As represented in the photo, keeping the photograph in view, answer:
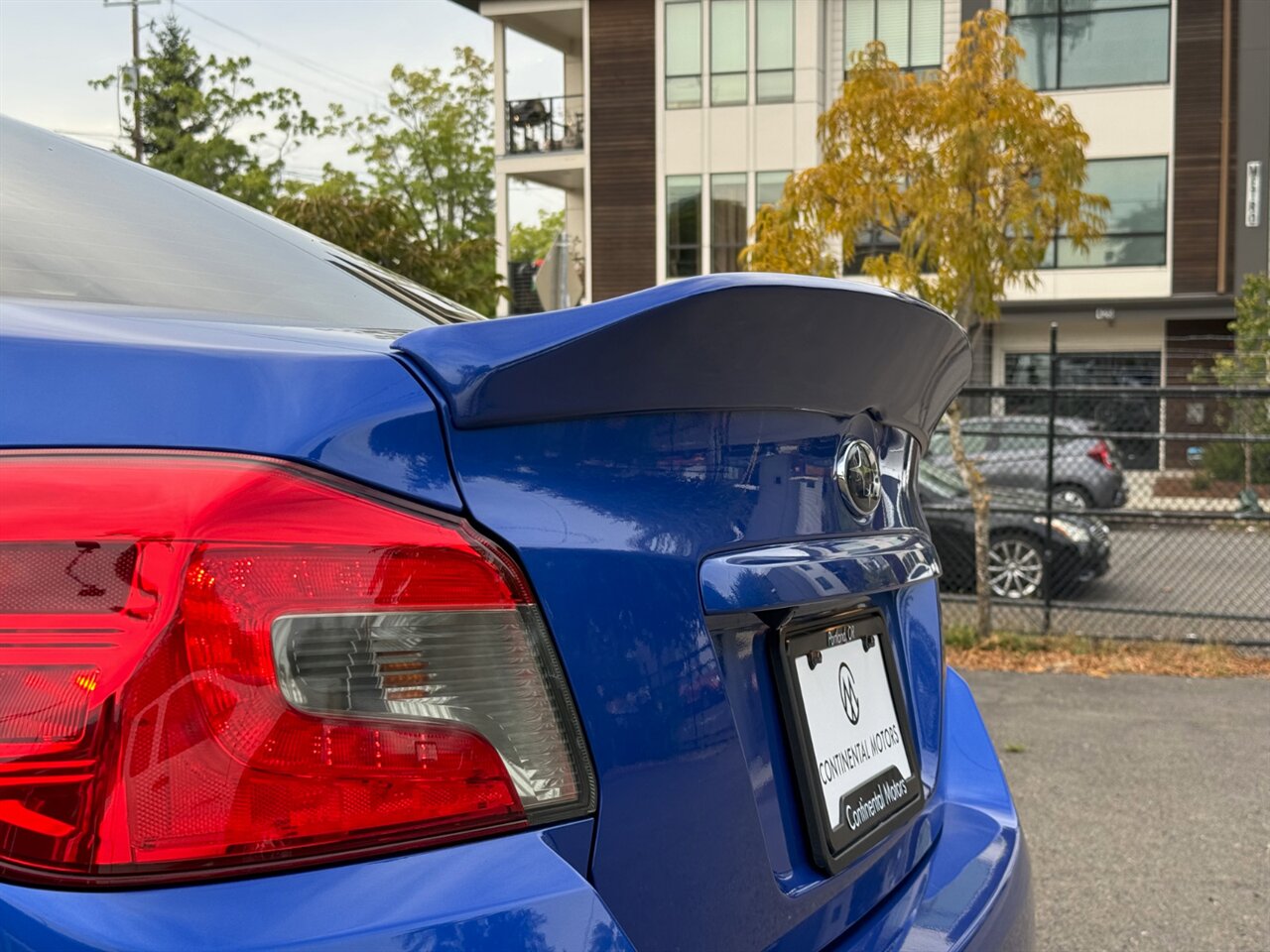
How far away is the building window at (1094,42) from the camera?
934 inches

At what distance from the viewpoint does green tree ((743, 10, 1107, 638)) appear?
725 centimetres

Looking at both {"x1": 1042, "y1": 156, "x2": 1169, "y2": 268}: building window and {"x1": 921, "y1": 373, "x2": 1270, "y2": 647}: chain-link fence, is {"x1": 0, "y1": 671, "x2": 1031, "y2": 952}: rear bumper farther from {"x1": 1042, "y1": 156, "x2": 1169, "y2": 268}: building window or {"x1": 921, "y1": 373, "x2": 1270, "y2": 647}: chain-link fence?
{"x1": 1042, "y1": 156, "x2": 1169, "y2": 268}: building window

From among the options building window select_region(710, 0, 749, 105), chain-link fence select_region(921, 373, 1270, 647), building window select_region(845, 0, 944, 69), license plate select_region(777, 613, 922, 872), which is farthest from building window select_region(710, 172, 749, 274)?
license plate select_region(777, 613, 922, 872)

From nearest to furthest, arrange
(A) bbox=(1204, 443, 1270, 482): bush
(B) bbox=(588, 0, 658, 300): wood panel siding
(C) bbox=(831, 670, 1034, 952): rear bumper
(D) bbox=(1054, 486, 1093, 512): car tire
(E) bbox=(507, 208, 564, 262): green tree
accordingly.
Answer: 1. (C) bbox=(831, 670, 1034, 952): rear bumper
2. (A) bbox=(1204, 443, 1270, 482): bush
3. (D) bbox=(1054, 486, 1093, 512): car tire
4. (B) bbox=(588, 0, 658, 300): wood panel siding
5. (E) bbox=(507, 208, 564, 262): green tree

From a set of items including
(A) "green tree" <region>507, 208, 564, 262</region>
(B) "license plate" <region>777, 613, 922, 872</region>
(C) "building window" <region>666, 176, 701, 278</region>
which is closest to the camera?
(B) "license plate" <region>777, 613, 922, 872</region>

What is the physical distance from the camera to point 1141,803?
4.45m

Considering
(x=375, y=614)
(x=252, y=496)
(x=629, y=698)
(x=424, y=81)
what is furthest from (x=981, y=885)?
(x=424, y=81)

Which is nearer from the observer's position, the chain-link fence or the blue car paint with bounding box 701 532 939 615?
the blue car paint with bounding box 701 532 939 615

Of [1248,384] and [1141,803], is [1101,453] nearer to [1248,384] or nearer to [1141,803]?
[1248,384]

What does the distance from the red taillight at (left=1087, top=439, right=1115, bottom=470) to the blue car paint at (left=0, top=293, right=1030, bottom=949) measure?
690 centimetres

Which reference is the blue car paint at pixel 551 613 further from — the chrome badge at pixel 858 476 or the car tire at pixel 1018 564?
the car tire at pixel 1018 564

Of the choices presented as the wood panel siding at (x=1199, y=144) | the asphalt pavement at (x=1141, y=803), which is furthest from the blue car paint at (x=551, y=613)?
the wood panel siding at (x=1199, y=144)

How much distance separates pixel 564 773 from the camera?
1.07 metres

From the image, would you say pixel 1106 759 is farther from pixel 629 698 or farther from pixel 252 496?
pixel 252 496
